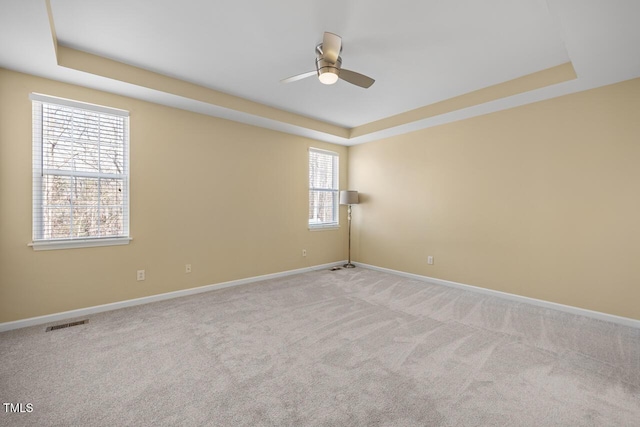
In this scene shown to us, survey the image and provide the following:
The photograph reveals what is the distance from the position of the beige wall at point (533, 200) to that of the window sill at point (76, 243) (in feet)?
13.3

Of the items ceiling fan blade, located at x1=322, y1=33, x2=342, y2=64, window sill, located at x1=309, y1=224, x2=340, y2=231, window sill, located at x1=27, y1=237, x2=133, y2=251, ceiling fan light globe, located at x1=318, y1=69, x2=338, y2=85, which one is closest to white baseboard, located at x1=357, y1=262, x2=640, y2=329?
window sill, located at x1=309, y1=224, x2=340, y2=231

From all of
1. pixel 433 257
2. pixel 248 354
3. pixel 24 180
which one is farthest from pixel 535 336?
pixel 24 180

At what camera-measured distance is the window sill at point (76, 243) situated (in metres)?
2.77

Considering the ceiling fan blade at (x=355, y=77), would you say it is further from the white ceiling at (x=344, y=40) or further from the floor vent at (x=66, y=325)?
the floor vent at (x=66, y=325)

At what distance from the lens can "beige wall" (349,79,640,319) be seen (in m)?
2.85

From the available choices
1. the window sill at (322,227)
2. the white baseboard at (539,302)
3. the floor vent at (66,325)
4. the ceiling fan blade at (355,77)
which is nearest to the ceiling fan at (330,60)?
the ceiling fan blade at (355,77)

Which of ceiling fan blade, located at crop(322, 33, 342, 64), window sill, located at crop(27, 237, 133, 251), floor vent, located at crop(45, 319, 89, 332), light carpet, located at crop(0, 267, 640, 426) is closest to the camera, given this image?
light carpet, located at crop(0, 267, 640, 426)

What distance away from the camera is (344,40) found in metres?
2.46

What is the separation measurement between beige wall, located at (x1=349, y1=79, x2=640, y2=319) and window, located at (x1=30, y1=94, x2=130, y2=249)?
4.06m

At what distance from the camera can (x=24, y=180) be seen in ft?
8.86

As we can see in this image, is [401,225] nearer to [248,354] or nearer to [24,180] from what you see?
[248,354]

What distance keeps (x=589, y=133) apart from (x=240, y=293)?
15.1ft

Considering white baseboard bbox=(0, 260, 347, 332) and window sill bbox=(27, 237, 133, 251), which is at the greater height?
window sill bbox=(27, 237, 133, 251)

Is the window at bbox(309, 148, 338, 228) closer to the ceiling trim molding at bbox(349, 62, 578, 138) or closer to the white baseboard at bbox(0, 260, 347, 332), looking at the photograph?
the ceiling trim molding at bbox(349, 62, 578, 138)
